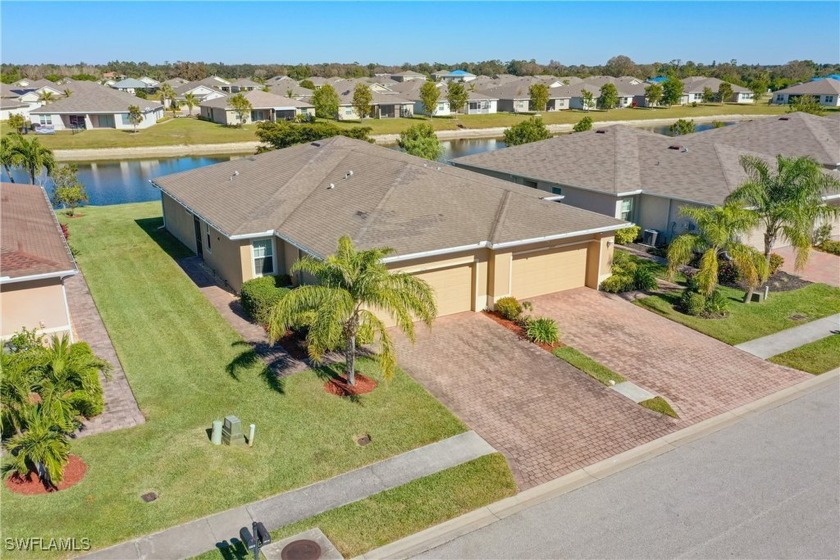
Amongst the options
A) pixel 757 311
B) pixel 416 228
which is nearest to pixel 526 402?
pixel 416 228

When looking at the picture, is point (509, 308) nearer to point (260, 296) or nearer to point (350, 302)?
point (350, 302)

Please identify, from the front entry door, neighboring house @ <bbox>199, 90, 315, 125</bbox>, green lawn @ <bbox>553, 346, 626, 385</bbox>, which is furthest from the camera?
neighboring house @ <bbox>199, 90, 315, 125</bbox>

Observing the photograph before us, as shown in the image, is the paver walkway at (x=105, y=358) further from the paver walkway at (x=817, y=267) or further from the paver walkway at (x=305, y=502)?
the paver walkway at (x=817, y=267)

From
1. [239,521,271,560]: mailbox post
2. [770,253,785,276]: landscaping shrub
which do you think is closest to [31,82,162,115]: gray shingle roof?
[770,253,785,276]: landscaping shrub

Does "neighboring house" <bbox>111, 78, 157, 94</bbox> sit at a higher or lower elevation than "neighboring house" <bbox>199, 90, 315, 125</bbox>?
higher

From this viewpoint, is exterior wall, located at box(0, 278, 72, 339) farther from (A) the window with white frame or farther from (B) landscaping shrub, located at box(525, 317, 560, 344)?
(B) landscaping shrub, located at box(525, 317, 560, 344)

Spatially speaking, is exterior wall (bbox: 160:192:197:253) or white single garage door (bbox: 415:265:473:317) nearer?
white single garage door (bbox: 415:265:473:317)

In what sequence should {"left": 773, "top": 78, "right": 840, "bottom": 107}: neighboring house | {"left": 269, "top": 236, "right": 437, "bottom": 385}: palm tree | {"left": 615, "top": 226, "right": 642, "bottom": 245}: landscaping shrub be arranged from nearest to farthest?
{"left": 269, "top": 236, "right": 437, "bottom": 385}: palm tree → {"left": 615, "top": 226, "right": 642, "bottom": 245}: landscaping shrub → {"left": 773, "top": 78, "right": 840, "bottom": 107}: neighboring house
